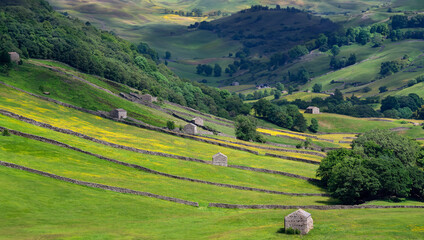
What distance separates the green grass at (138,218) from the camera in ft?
174

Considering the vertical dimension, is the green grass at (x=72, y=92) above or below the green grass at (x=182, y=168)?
above

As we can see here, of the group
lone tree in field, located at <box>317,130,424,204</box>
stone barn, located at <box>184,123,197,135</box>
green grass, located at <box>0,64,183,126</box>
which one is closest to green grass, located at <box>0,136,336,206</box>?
lone tree in field, located at <box>317,130,424,204</box>

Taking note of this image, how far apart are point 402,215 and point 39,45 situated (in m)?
146

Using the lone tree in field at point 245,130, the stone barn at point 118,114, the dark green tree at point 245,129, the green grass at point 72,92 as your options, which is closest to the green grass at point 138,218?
the stone barn at point 118,114

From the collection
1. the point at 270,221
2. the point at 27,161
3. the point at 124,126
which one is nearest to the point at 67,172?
the point at 27,161

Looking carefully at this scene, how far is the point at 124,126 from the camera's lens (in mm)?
129875

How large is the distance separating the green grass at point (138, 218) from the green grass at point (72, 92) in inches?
3067

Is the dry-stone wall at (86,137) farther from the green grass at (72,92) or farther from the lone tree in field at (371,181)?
the green grass at (72,92)

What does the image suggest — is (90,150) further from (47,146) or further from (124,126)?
(124,126)

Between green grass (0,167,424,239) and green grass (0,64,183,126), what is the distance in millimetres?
77904

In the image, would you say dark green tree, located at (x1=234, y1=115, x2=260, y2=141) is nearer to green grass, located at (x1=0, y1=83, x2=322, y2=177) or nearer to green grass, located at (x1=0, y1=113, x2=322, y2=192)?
green grass, located at (x1=0, y1=83, x2=322, y2=177)

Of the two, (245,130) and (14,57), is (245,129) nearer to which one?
(245,130)

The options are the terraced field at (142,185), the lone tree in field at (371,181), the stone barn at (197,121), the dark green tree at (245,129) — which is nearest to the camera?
the terraced field at (142,185)

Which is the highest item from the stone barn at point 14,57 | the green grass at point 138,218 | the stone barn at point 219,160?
the stone barn at point 14,57
